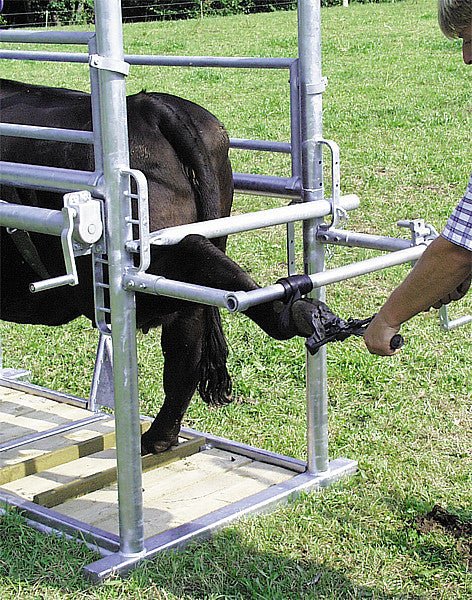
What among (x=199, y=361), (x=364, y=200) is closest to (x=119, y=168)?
(x=199, y=361)

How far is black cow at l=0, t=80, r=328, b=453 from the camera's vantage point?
121 inches

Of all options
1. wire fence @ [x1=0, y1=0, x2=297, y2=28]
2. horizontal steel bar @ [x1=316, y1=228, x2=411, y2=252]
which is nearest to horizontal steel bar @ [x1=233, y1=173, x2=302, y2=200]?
horizontal steel bar @ [x1=316, y1=228, x2=411, y2=252]

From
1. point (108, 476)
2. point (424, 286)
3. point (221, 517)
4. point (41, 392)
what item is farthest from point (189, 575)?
point (41, 392)

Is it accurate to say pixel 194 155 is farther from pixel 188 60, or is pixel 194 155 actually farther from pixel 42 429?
pixel 42 429

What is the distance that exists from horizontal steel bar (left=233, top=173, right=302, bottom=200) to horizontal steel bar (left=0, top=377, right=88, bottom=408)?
1.31 meters

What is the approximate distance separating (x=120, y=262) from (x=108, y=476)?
106cm

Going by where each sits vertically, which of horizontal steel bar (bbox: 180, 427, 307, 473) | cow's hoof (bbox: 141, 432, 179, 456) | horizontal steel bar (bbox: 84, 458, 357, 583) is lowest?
horizontal steel bar (bbox: 180, 427, 307, 473)

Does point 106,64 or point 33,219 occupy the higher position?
point 106,64

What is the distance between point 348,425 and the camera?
4.12 m

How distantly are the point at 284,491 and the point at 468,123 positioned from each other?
7141mm

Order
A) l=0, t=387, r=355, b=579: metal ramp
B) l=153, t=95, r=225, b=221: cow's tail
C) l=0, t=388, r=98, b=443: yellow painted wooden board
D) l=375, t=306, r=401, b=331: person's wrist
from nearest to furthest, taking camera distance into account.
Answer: l=375, t=306, r=401, b=331: person's wrist, l=0, t=387, r=355, b=579: metal ramp, l=153, t=95, r=225, b=221: cow's tail, l=0, t=388, r=98, b=443: yellow painted wooden board

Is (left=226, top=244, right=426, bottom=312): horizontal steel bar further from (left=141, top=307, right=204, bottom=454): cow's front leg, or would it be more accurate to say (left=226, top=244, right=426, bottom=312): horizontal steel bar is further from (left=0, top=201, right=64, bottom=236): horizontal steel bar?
(left=141, top=307, right=204, bottom=454): cow's front leg

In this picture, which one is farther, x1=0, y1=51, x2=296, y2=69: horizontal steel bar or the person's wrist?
x1=0, y1=51, x2=296, y2=69: horizontal steel bar

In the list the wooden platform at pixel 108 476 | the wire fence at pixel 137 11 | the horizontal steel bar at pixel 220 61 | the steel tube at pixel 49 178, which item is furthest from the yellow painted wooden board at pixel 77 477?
the wire fence at pixel 137 11
